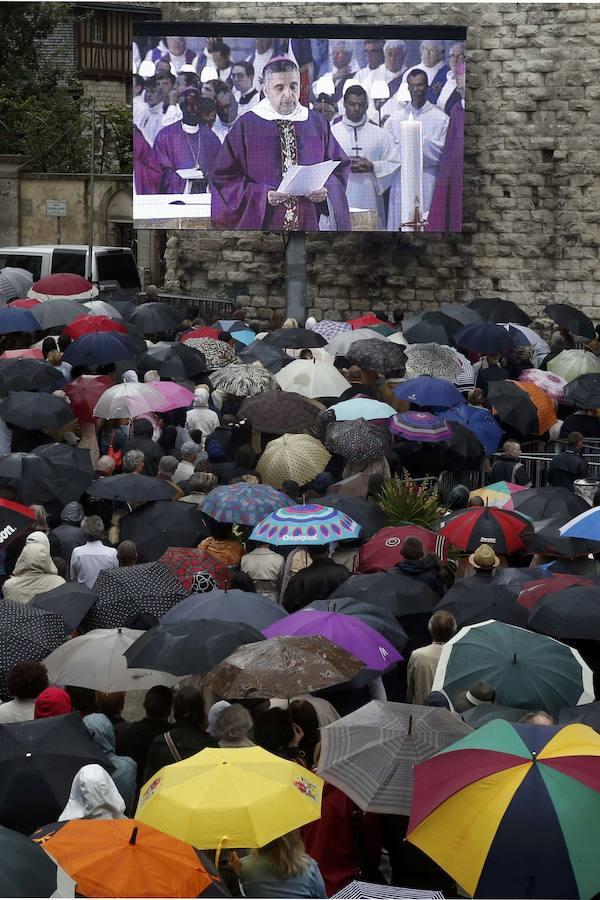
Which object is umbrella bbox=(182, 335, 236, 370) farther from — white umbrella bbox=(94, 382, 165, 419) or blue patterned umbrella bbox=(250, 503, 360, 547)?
blue patterned umbrella bbox=(250, 503, 360, 547)

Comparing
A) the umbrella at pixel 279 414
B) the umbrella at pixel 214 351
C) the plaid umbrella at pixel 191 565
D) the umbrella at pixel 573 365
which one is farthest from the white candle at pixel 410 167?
the plaid umbrella at pixel 191 565

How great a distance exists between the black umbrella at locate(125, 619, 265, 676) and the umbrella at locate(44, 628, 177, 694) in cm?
10

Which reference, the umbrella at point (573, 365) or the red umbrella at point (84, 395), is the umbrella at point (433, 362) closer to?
the umbrella at point (573, 365)

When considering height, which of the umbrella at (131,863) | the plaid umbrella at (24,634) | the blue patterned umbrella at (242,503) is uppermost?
the umbrella at (131,863)

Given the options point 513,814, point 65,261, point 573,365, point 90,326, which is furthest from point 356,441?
point 65,261

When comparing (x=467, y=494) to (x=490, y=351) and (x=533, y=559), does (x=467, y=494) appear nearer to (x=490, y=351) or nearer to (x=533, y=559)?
(x=533, y=559)

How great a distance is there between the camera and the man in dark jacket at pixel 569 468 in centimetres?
1289

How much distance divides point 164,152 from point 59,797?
1606 centimetres

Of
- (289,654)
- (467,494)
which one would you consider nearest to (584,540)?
(467,494)

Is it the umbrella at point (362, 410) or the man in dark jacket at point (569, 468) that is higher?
the umbrella at point (362, 410)

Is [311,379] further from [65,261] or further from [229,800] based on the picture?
[65,261]

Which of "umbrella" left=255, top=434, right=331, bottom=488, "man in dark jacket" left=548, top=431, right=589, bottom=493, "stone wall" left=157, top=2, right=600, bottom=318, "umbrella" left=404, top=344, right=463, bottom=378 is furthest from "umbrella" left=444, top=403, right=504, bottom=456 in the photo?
"stone wall" left=157, top=2, right=600, bottom=318

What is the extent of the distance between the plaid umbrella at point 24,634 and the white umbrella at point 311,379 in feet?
19.9

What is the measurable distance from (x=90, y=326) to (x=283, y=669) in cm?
860
